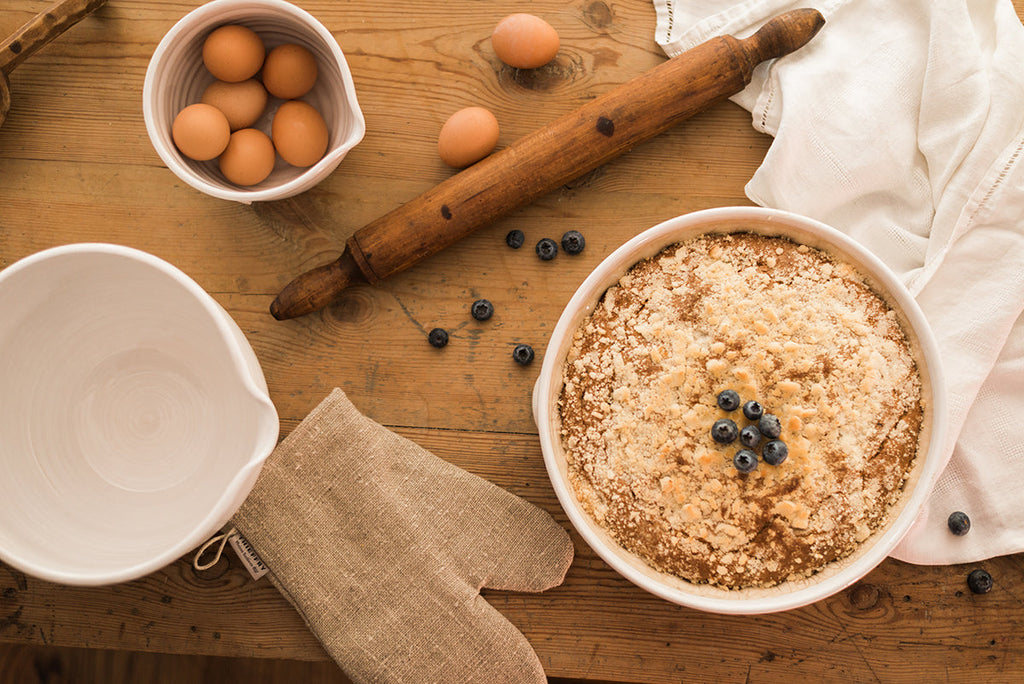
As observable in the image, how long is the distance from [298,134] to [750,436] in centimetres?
82

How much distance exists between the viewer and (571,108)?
4.18 feet

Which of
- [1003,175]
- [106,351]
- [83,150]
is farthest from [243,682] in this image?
[1003,175]

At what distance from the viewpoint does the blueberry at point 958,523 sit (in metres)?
1.17

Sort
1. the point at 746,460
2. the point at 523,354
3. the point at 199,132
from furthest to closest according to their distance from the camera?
the point at 523,354 → the point at 199,132 → the point at 746,460

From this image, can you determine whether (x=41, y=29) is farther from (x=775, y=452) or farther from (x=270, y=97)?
(x=775, y=452)

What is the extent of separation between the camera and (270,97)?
122 cm

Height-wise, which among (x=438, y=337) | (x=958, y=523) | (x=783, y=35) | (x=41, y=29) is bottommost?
(x=958, y=523)

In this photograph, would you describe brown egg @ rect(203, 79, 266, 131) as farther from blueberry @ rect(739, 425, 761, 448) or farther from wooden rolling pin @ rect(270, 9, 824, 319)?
blueberry @ rect(739, 425, 761, 448)

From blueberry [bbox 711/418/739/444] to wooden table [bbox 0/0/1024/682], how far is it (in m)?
0.38

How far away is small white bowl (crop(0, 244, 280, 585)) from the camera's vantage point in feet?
3.45

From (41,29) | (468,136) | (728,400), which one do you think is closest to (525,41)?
(468,136)

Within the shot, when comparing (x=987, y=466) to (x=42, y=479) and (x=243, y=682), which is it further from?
(x=243, y=682)

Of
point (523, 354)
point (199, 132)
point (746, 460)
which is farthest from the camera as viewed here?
point (523, 354)

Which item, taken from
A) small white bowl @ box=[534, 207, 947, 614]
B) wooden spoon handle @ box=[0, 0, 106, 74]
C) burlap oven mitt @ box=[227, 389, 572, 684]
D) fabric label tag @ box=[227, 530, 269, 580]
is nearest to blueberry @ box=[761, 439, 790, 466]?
small white bowl @ box=[534, 207, 947, 614]
